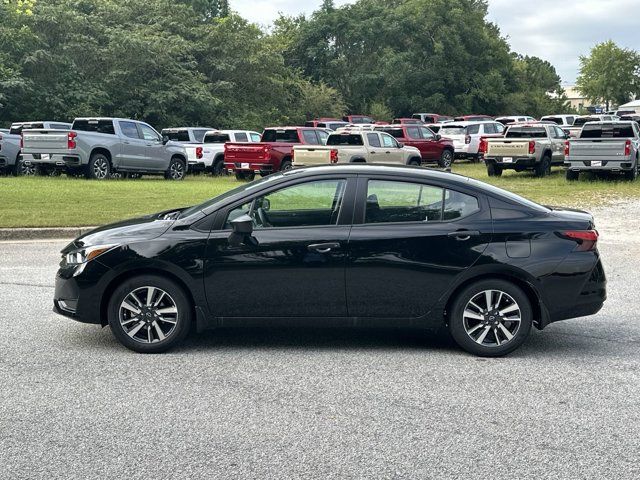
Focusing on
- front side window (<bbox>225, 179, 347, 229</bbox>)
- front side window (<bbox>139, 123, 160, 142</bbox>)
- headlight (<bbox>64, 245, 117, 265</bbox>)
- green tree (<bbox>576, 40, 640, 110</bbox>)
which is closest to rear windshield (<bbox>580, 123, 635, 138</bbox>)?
front side window (<bbox>139, 123, 160, 142</bbox>)

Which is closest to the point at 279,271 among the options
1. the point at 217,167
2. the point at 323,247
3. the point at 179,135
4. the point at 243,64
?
the point at 323,247

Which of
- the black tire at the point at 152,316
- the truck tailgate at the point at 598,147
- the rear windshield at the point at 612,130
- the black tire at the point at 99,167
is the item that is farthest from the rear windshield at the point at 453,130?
the black tire at the point at 152,316

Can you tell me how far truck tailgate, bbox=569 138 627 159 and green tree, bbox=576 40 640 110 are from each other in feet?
272

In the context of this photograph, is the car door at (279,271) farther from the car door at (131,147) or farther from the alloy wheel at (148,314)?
the car door at (131,147)

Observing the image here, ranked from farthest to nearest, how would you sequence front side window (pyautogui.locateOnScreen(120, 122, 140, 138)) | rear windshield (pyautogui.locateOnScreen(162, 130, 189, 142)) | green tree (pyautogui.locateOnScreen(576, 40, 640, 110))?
green tree (pyautogui.locateOnScreen(576, 40, 640, 110)), rear windshield (pyautogui.locateOnScreen(162, 130, 189, 142)), front side window (pyautogui.locateOnScreen(120, 122, 140, 138))

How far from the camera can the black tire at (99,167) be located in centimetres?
2389

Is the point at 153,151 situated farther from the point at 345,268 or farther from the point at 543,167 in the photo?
the point at 345,268

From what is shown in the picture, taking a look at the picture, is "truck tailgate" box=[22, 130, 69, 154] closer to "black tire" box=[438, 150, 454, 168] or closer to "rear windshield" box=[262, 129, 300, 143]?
"rear windshield" box=[262, 129, 300, 143]

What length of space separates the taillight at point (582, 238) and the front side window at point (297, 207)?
1860mm

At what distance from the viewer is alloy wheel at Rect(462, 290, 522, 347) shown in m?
6.38

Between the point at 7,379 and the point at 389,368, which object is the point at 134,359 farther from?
the point at 389,368

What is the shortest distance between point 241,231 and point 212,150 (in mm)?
23083

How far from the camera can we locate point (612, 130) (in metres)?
24.9

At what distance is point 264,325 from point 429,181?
1.78m
